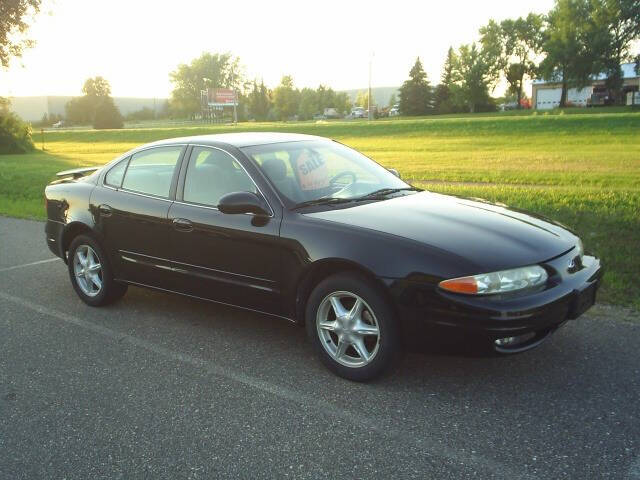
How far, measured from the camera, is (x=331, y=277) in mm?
3875

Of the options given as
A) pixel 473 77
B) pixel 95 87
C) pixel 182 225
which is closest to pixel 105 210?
pixel 182 225

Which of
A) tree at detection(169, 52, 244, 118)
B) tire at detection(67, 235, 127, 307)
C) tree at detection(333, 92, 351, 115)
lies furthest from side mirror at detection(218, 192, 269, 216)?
tree at detection(169, 52, 244, 118)

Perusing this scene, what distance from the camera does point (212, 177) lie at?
4727mm

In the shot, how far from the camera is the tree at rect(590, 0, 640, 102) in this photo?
62281mm

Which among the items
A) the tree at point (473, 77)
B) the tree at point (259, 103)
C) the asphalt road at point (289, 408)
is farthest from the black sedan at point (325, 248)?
the tree at point (259, 103)

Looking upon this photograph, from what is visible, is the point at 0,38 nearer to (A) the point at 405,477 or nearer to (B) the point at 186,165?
(B) the point at 186,165

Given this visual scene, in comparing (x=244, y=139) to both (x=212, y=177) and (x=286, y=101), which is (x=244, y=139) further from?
(x=286, y=101)

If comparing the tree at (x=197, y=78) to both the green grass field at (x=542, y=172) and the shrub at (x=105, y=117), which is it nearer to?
the shrub at (x=105, y=117)

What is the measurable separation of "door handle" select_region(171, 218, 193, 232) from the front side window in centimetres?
17

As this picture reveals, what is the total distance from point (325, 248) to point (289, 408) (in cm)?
100

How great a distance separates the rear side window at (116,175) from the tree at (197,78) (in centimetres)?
12137

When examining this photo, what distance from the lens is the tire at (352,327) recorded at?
3.66m

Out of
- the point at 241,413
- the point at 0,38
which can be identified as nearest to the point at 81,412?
the point at 241,413

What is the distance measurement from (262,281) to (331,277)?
0.62 m
